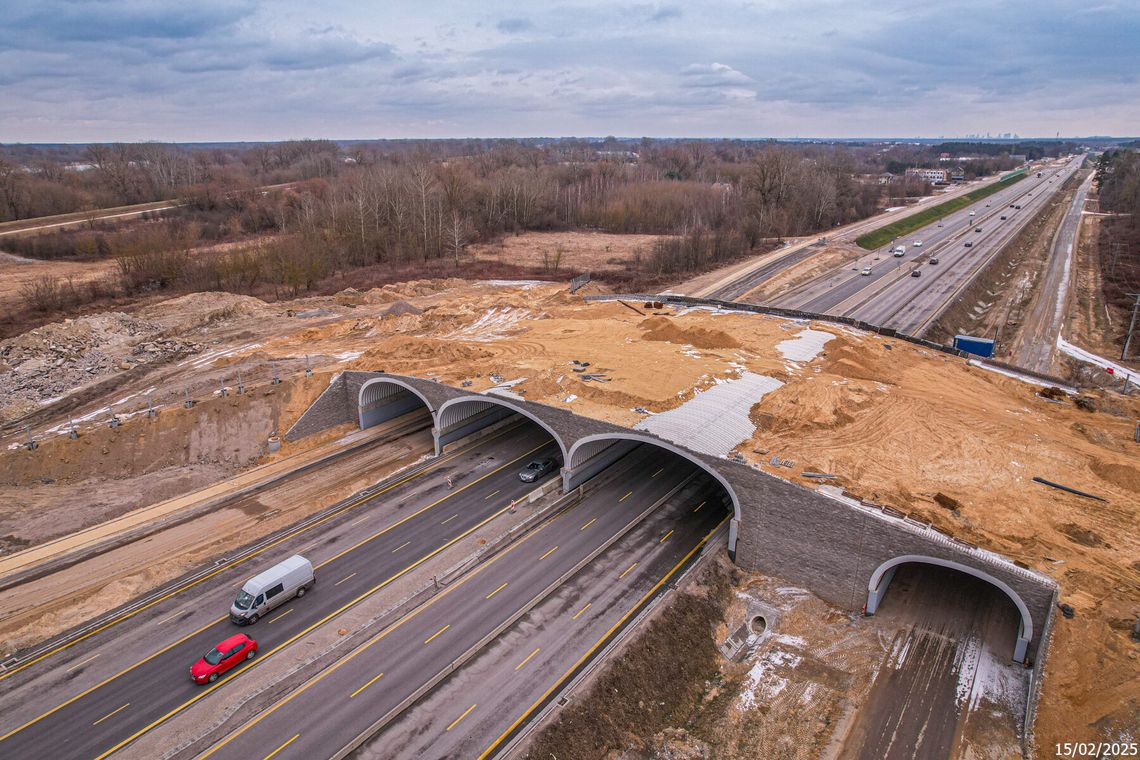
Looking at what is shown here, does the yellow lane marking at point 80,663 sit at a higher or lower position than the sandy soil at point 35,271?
lower

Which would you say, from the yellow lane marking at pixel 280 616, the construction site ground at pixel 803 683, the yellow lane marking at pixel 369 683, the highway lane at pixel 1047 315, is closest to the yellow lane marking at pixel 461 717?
the construction site ground at pixel 803 683

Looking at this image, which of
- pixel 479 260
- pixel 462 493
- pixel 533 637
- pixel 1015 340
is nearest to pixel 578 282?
pixel 479 260

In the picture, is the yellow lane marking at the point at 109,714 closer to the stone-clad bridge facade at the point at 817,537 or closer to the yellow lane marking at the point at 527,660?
the yellow lane marking at the point at 527,660

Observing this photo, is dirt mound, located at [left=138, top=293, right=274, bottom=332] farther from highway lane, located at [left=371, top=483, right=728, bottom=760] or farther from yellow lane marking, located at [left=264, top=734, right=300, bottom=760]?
highway lane, located at [left=371, top=483, right=728, bottom=760]

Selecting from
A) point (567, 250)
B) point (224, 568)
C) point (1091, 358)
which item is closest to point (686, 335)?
point (224, 568)

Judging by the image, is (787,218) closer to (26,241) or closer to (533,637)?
(533,637)

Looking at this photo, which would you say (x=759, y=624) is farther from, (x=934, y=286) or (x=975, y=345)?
(x=934, y=286)
